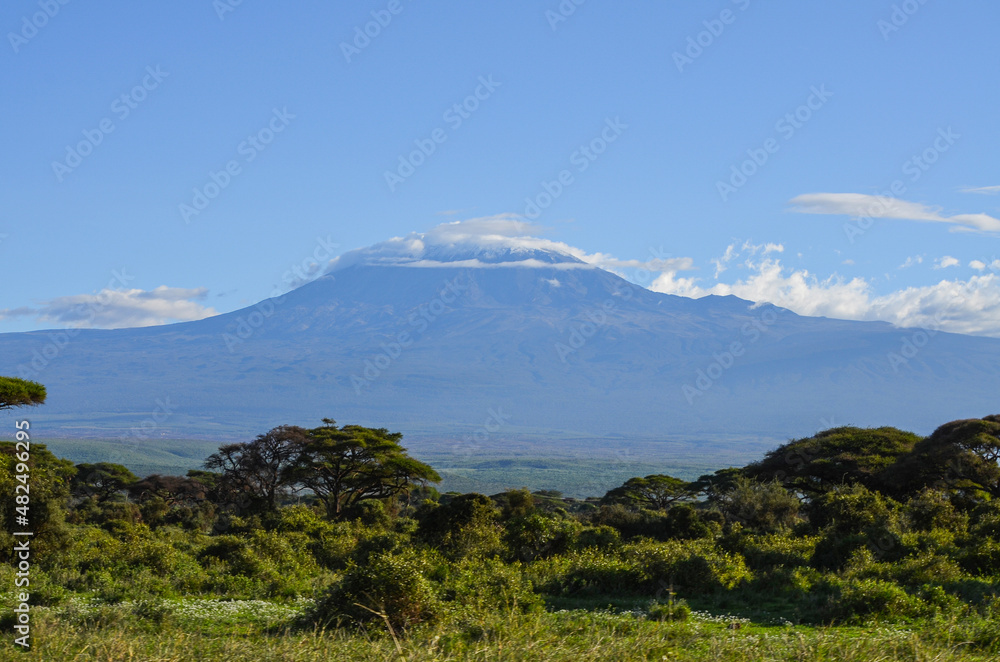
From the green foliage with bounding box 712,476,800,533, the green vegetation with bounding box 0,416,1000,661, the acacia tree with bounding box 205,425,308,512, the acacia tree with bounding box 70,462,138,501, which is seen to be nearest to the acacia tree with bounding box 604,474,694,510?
the green vegetation with bounding box 0,416,1000,661

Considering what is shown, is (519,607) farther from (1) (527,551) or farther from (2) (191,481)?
(2) (191,481)

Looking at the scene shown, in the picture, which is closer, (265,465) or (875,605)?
(875,605)

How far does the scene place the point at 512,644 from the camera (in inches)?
312

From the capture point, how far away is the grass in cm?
769

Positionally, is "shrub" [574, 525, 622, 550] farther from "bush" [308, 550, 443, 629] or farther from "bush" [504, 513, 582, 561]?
"bush" [308, 550, 443, 629]

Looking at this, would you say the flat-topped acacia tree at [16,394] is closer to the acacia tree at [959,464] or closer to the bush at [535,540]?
the bush at [535,540]

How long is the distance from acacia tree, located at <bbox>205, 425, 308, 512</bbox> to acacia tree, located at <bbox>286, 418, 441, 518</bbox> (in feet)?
2.00

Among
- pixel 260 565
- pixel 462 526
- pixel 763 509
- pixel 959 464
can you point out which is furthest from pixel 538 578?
pixel 959 464

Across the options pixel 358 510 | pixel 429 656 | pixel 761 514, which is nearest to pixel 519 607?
pixel 429 656

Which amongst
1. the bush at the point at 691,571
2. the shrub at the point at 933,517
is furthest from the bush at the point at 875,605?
the shrub at the point at 933,517

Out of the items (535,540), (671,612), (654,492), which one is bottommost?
(654,492)

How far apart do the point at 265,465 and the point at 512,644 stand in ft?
108

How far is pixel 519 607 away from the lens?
1304 cm

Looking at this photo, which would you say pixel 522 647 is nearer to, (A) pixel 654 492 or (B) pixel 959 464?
(B) pixel 959 464
